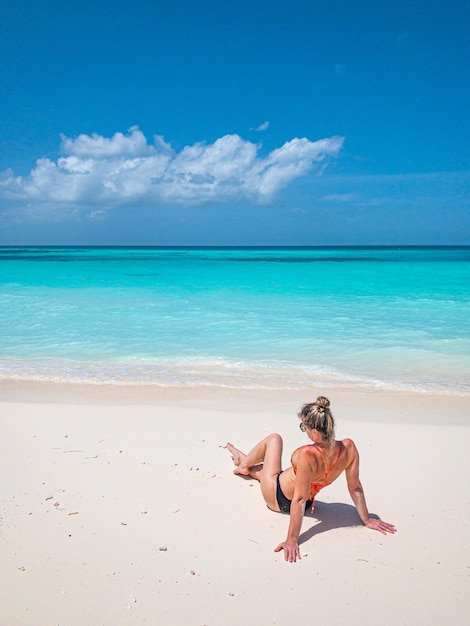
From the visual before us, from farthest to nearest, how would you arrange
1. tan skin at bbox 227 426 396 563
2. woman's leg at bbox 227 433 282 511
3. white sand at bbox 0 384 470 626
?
woman's leg at bbox 227 433 282 511 → tan skin at bbox 227 426 396 563 → white sand at bbox 0 384 470 626

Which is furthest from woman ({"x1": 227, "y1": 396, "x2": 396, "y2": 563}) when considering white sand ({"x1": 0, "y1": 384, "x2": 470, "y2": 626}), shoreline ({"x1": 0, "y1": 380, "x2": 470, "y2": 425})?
shoreline ({"x1": 0, "y1": 380, "x2": 470, "y2": 425})

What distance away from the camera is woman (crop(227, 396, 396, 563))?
9.75 feet

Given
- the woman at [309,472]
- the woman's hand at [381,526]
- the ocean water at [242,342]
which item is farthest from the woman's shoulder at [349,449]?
the ocean water at [242,342]

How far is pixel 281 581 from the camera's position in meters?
2.73

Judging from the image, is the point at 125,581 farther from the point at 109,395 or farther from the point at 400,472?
the point at 109,395

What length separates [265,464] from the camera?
3.68 metres

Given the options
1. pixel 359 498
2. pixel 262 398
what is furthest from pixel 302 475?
pixel 262 398

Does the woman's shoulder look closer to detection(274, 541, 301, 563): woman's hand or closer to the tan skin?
the tan skin

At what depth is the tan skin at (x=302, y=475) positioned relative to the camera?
3025 millimetres

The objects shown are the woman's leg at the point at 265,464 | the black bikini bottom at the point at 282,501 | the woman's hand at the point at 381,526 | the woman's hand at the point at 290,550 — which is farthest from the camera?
the woman's leg at the point at 265,464

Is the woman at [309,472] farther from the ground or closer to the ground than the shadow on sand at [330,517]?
farther from the ground

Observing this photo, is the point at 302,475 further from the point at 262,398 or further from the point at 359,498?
the point at 262,398

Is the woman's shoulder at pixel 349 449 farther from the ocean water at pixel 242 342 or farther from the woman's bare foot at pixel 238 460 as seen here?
the ocean water at pixel 242 342

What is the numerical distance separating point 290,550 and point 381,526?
75cm
